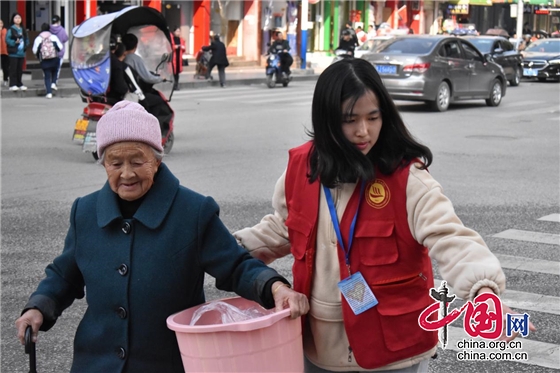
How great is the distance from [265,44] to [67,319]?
34.4 m

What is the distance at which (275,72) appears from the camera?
28.0 m

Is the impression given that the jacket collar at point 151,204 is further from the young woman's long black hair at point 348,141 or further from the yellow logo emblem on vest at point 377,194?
the yellow logo emblem on vest at point 377,194

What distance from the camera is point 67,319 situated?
18.7 ft

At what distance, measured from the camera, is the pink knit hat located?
286cm

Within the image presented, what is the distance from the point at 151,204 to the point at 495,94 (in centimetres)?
2058

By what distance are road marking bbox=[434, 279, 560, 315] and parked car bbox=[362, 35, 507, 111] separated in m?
13.5

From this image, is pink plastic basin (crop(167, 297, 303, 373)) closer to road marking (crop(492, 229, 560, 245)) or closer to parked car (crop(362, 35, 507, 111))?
road marking (crop(492, 229, 560, 245))

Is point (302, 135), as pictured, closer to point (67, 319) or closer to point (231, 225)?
point (231, 225)

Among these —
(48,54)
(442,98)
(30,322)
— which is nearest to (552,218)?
(30,322)

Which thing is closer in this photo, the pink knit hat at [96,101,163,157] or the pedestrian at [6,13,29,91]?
the pink knit hat at [96,101,163,157]

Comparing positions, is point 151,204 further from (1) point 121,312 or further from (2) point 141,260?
(1) point 121,312

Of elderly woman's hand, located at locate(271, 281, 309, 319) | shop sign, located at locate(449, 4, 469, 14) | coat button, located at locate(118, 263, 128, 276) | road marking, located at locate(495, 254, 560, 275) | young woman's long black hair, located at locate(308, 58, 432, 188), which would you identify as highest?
shop sign, located at locate(449, 4, 469, 14)

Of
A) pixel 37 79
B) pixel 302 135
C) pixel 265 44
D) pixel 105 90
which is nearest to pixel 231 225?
pixel 105 90

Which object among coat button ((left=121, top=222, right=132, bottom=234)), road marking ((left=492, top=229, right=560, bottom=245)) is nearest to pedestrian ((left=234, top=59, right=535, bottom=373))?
coat button ((left=121, top=222, right=132, bottom=234))
